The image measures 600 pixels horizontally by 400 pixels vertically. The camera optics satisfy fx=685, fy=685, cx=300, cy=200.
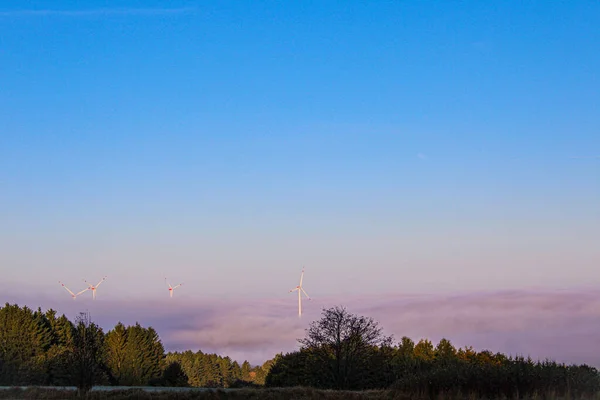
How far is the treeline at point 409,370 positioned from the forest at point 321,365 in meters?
0.05

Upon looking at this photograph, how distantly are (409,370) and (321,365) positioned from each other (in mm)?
7595

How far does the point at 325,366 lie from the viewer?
54469mm

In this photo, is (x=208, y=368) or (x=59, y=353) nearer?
(x=59, y=353)

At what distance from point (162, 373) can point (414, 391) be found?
65930mm

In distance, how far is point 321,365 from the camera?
2156 inches

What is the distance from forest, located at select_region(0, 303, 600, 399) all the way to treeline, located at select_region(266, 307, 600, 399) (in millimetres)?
49

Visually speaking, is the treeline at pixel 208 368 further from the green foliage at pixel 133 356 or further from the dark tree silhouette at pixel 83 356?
the dark tree silhouette at pixel 83 356

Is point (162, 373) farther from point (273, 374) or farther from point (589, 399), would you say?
point (589, 399)

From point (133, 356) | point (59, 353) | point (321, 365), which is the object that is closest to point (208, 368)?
point (133, 356)

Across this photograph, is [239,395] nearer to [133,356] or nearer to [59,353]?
[59,353]

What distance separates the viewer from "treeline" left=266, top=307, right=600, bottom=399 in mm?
29114

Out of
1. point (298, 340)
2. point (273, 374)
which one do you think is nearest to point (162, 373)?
point (273, 374)

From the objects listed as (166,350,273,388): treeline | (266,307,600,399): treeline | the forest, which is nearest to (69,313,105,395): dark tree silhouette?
the forest

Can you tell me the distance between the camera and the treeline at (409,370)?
29.1 m
